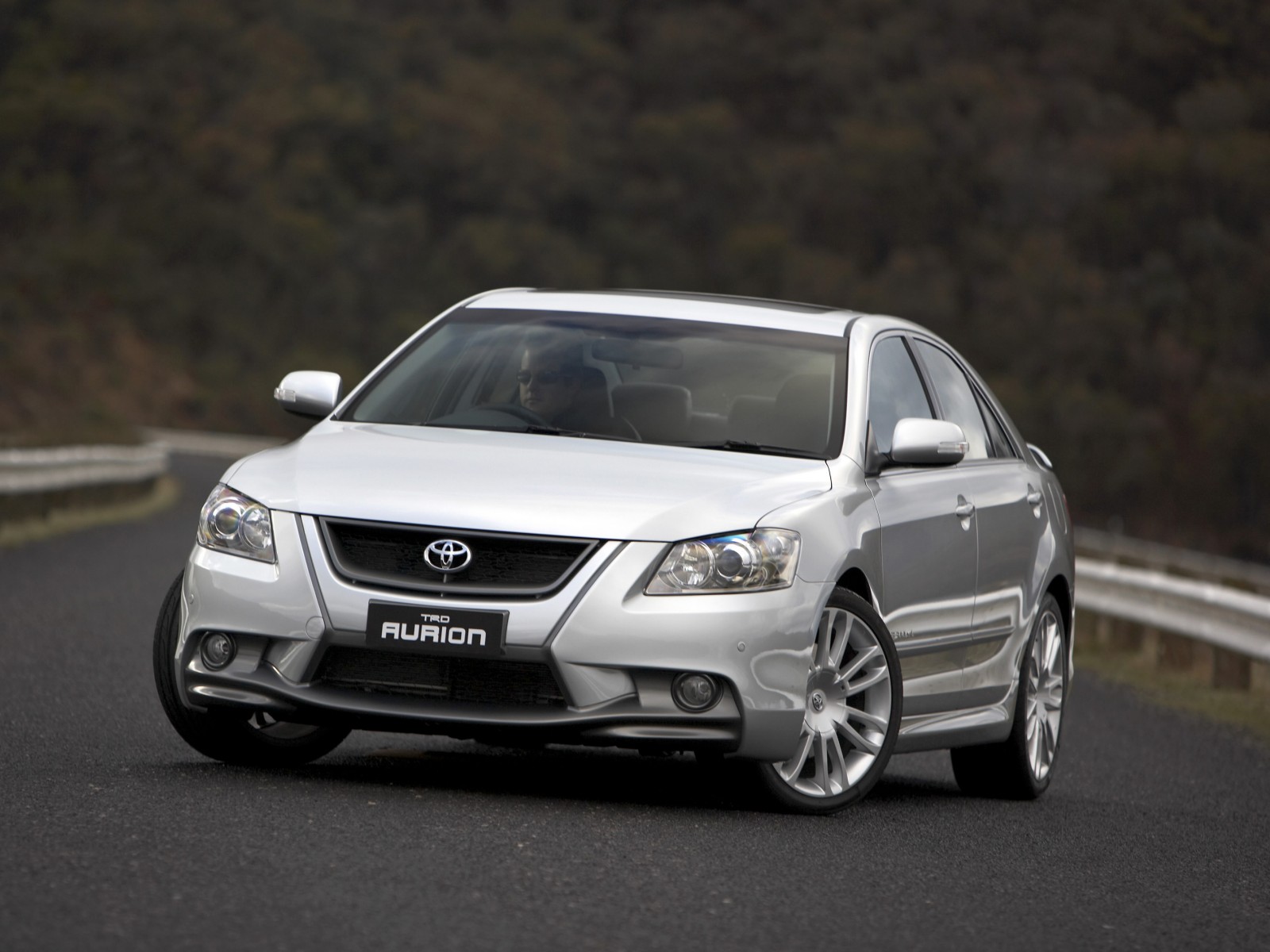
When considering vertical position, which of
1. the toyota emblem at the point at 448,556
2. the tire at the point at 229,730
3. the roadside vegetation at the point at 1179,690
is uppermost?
the toyota emblem at the point at 448,556

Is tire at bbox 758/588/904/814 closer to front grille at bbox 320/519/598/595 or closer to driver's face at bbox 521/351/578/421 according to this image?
front grille at bbox 320/519/598/595

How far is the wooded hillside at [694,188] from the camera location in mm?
114312

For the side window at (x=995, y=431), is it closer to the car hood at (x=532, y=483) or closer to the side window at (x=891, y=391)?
the side window at (x=891, y=391)

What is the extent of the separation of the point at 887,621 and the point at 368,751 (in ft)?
6.40

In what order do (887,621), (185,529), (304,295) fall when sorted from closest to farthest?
(887,621) → (185,529) → (304,295)

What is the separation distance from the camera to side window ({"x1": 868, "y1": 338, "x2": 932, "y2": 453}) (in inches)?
324

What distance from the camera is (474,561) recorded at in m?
6.91

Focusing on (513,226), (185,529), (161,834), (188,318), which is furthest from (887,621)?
(513,226)

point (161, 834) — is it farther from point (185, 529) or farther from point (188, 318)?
point (188, 318)

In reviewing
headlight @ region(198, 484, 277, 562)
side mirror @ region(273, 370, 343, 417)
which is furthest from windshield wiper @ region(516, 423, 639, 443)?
headlight @ region(198, 484, 277, 562)

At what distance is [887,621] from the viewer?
7770 millimetres

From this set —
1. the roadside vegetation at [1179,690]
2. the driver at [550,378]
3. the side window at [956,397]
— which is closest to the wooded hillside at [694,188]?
the roadside vegetation at [1179,690]

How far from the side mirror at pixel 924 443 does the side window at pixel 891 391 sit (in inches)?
7.6

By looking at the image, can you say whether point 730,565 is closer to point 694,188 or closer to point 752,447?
point 752,447
